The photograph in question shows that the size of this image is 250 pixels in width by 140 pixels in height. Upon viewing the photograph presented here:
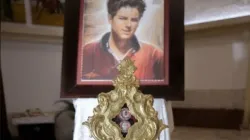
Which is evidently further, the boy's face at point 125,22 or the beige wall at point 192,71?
the beige wall at point 192,71

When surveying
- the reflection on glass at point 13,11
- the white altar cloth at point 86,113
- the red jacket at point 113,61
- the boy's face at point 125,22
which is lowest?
the white altar cloth at point 86,113

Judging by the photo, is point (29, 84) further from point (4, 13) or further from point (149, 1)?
point (149, 1)

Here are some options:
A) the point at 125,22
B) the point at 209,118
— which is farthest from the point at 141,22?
the point at 209,118

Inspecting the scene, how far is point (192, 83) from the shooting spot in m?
2.02

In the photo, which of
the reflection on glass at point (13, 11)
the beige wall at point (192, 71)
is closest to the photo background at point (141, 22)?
the beige wall at point (192, 71)

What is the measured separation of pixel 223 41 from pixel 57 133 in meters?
1.08

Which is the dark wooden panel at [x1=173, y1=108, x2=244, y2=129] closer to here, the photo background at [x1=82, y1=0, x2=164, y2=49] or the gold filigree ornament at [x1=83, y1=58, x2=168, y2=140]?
the photo background at [x1=82, y1=0, x2=164, y2=49]

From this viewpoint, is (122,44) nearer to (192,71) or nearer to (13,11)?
(192,71)

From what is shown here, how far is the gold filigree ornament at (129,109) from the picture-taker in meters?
0.73

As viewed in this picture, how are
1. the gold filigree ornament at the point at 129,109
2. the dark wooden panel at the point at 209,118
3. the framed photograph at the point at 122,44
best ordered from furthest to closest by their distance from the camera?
the dark wooden panel at the point at 209,118
the framed photograph at the point at 122,44
the gold filigree ornament at the point at 129,109

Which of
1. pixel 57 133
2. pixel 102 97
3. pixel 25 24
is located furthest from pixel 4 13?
pixel 102 97

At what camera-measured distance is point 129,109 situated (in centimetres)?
75

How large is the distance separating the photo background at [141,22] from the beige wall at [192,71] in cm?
89

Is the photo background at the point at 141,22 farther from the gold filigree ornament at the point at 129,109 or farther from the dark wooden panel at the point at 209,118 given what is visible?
the dark wooden panel at the point at 209,118
